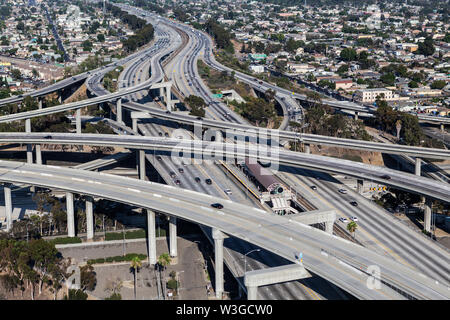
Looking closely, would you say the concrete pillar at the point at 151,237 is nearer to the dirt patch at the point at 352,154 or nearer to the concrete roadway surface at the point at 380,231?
the concrete roadway surface at the point at 380,231

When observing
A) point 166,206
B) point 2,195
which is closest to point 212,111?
point 2,195

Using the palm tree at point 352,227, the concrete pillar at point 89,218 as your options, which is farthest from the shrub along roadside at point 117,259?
the palm tree at point 352,227

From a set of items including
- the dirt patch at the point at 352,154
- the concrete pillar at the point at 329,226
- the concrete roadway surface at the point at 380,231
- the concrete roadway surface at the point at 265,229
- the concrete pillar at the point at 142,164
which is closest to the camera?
the concrete roadway surface at the point at 265,229

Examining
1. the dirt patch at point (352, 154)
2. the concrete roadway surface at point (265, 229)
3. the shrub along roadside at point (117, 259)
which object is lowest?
the shrub along roadside at point (117, 259)

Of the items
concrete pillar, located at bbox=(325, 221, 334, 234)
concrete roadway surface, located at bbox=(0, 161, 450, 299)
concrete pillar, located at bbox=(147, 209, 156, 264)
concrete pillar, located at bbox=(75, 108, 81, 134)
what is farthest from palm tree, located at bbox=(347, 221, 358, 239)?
concrete pillar, located at bbox=(75, 108, 81, 134)

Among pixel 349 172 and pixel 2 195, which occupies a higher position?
pixel 349 172

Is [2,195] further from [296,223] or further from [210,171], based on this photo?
[296,223]
